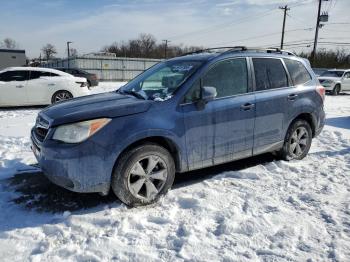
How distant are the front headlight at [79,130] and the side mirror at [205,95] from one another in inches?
45.6

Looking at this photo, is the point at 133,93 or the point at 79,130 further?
the point at 133,93

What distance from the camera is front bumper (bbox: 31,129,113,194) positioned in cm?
355

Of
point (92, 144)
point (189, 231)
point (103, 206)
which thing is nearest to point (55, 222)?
point (103, 206)

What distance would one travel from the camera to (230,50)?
4895 mm

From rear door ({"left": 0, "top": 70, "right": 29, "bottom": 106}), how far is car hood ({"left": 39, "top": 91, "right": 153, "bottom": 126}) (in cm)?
826

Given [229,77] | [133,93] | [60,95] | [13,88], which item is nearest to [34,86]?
[13,88]

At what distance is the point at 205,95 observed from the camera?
414 cm

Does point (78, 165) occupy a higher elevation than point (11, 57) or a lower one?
lower

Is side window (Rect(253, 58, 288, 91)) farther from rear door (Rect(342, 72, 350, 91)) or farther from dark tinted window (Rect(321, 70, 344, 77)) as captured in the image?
dark tinted window (Rect(321, 70, 344, 77))

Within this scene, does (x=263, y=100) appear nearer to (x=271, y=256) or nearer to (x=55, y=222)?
(x=271, y=256)

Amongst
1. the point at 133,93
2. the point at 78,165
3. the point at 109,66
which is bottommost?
the point at 78,165

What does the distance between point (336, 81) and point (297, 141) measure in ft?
56.3

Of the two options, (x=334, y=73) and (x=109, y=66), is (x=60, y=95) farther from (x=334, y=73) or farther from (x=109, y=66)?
(x=109, y=66)

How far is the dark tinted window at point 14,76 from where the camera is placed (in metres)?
11.6
